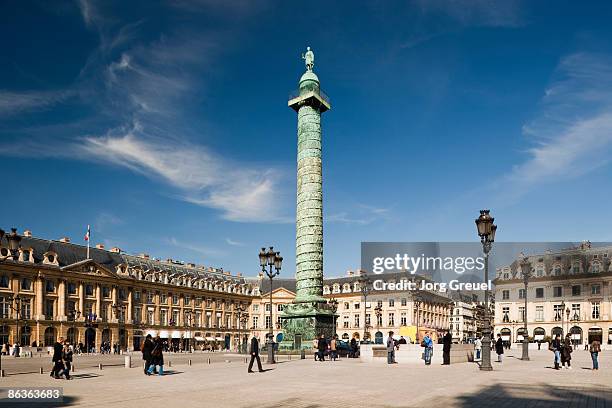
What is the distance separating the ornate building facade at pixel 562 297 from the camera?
3209 inches

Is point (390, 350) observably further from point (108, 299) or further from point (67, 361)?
point (108, 299)

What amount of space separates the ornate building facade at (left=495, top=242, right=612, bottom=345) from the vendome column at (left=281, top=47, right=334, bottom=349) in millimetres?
47744

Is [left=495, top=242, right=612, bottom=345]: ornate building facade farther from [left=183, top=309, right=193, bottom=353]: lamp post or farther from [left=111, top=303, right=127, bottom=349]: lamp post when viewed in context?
[left=111, top=303, right=127, bottom=349]: lamp post

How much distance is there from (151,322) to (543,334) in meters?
57.1

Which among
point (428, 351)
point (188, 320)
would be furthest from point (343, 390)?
point (188, 320)

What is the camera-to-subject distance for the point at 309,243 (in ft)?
142

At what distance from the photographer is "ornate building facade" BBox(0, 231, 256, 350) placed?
70062 millimetres

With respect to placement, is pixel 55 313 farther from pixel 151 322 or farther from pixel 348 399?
pixel 348 399

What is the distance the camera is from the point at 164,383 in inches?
725

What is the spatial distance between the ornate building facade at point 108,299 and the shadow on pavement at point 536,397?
2087 inches

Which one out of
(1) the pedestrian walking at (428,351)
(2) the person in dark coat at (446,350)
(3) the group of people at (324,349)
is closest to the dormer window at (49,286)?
(3) the group of people at (324,349)

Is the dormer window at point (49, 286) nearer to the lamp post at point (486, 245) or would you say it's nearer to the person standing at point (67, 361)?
the person standing at point (67, 361)

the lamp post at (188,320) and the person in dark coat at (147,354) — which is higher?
the person in dark coat at (147,354)

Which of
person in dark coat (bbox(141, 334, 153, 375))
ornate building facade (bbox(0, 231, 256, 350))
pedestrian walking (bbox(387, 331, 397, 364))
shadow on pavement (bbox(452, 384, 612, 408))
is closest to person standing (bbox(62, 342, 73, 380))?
person in dark coat (bbox(141, 334, 153, 375))
